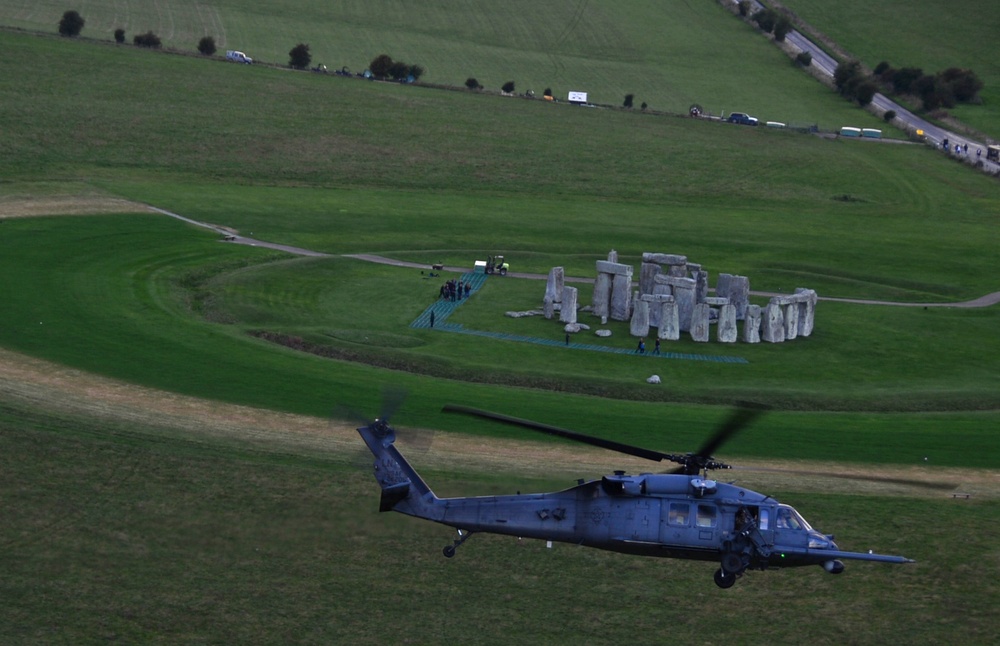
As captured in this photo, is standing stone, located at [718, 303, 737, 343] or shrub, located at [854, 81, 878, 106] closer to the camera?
standing stone, located at [718, 303, 737, 343]

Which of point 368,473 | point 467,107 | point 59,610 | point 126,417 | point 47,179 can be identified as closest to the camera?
point 59,610

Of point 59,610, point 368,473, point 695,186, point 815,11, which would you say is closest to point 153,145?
point 695,186

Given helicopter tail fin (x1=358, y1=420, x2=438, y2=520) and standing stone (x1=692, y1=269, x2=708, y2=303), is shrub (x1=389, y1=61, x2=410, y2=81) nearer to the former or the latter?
standing stone (x1=692, y1=269, x2=708, y2=303)

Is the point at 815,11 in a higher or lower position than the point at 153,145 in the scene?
higher

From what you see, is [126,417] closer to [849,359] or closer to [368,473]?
[368,473]

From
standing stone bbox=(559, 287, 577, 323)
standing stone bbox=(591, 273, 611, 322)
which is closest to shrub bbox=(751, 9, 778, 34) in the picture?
standing stone bbox=(591, 273, 611, 322)

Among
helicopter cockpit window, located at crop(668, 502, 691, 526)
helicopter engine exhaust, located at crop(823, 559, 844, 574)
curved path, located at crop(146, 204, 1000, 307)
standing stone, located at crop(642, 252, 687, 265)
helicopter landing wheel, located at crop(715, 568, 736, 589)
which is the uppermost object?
standing stone, located at crop(642, 252, 687, 265)
